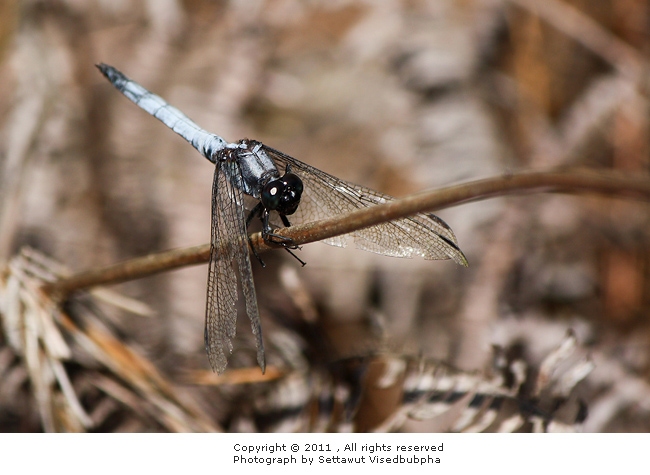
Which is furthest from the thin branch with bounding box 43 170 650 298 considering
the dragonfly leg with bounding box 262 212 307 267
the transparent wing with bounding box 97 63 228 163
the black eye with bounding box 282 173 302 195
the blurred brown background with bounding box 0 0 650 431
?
the blurred brown background with bounding box 0 0 650 431

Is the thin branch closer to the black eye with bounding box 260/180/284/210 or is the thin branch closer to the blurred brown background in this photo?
the black eye with bounding box 260/180/284/210

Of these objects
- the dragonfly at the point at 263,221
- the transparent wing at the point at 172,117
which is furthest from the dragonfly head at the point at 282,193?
the transparent wing at the point at 172,117

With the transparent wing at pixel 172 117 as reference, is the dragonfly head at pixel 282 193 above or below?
below

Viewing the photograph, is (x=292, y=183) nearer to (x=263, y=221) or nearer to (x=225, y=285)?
(x=263, y=221)

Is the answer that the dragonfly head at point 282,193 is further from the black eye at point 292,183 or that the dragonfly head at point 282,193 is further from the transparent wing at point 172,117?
the transparent wing at point 172,117

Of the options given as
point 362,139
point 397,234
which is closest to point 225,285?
point 397,234

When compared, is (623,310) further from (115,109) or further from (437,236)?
(115,109)
